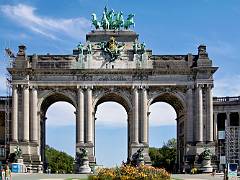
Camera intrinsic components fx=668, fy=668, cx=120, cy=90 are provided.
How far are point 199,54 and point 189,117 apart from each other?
10211 mm

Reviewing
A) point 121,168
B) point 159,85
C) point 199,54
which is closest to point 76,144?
point 159,85

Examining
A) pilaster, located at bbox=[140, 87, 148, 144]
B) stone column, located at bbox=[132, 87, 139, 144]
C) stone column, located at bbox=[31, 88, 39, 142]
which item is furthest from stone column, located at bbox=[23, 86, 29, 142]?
pilaster, located at bbox=[140, 87, 148, 144]

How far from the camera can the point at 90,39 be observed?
108688 millimetres

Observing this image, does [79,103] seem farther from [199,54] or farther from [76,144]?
[199,54]

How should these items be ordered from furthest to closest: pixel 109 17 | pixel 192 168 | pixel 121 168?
1. pixel 109 17
2. pixel 192 168
3. pixel 121 168

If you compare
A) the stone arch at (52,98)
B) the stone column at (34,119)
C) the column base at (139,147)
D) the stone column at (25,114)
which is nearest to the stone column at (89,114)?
the stone arch at (52,98)

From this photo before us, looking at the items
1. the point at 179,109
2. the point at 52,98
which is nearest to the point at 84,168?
the point at 52,98

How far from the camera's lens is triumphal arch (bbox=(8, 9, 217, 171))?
4173 inches

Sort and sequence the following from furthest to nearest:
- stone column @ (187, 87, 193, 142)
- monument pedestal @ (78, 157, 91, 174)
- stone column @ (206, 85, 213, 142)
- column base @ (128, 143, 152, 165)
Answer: stone column @ (187, 87, 193, 142)
stone column @ (206, 85, 213, 142)
column base @ (128, 143, 152, 165)
monument pedestal @ (78, 157, 91, 174)

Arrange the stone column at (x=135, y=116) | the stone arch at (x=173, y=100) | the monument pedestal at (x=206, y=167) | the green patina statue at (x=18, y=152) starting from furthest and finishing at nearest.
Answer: the stone arch at (x=173, y=100) → the stone column at (x=135, y=116) → the green patina statue at (x=18, y=152) → the monument pedestal at (x=206, y=167)

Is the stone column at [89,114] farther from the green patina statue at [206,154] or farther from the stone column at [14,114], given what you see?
the green patina statue at [206,154]

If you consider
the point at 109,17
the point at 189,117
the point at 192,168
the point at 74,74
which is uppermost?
the point at 109,17

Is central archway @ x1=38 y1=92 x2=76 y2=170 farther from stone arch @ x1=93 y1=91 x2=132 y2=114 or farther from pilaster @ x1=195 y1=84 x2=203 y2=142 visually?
pilaster @ x1=195 y1=84 x2=203 y2=142

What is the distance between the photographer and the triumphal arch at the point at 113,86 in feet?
348
